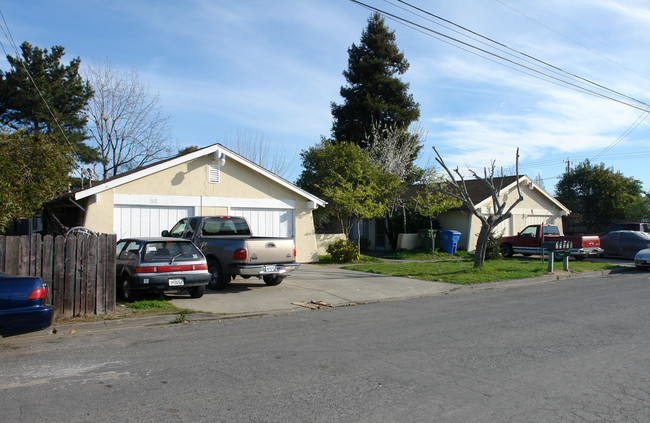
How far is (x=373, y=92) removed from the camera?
35.6m

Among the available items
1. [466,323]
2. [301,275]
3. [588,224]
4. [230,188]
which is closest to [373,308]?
[466,323]

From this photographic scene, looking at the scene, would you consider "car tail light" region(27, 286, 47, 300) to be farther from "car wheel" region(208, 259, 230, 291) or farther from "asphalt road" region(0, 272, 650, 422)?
"car wheel" region(208, 259, 230, 291)

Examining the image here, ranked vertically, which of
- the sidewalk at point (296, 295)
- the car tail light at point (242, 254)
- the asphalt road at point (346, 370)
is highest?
the car tail light at point (242, 254)

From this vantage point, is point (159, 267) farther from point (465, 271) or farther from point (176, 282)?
point (465, 271)

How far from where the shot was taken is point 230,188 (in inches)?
703

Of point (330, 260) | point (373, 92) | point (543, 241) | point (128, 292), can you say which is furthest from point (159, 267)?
point (373, 92)

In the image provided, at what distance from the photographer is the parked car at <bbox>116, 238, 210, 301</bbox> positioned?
10195 millimetres

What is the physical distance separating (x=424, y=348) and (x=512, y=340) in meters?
1.49

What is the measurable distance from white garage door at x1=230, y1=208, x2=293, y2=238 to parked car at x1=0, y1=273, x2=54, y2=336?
11269 mm

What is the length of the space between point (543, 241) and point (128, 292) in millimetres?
17015

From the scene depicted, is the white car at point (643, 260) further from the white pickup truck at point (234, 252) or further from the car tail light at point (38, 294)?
the car tail light at point (38, 294)

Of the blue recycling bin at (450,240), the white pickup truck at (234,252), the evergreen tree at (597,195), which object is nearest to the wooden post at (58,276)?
the white pickup truck at (234,252)

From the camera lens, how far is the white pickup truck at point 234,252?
11.9 meters

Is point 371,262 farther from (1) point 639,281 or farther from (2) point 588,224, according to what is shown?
(2) point 588,224
